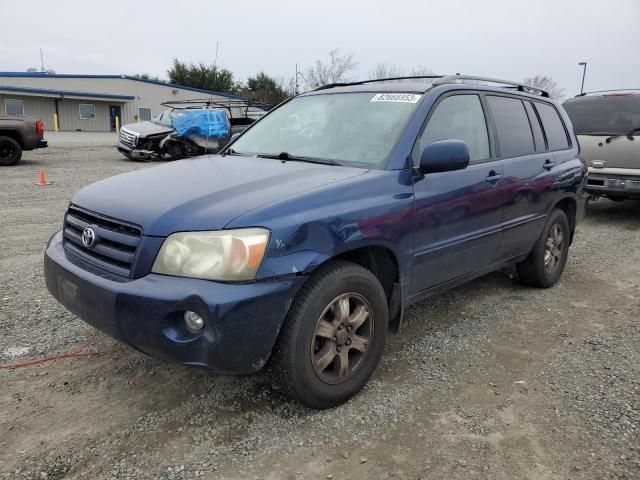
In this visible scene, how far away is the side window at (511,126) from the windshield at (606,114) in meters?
4.45

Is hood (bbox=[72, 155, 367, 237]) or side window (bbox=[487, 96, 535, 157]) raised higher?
side window (bbox=[487, 96, 535, 157])

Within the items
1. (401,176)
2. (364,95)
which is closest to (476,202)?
(401,176)

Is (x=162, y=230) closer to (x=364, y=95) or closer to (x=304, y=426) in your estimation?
(x=304, y=426)

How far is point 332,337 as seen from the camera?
2.68m

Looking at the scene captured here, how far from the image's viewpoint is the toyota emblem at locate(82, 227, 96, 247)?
8.68 feet

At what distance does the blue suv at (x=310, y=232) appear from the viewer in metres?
2.32

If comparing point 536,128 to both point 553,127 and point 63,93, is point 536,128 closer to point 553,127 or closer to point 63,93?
point 553,127

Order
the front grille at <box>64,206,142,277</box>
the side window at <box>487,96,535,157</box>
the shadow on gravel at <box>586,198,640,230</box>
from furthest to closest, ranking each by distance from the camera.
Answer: the shadow on gravel at <box>586,198,640,230</box>
the side window at <box>487,96,535,157</box>
the front grille at <box>64,206,142,277</box>

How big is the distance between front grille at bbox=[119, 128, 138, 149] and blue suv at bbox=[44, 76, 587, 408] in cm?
1292

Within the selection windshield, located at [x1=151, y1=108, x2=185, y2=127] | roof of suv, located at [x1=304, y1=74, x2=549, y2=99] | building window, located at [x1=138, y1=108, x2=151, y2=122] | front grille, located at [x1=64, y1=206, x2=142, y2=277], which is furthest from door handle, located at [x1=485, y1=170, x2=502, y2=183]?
building window, located at [x1=138, y1=108, x2=151, y2=122]

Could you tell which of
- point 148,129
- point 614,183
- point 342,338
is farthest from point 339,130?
point 148,129

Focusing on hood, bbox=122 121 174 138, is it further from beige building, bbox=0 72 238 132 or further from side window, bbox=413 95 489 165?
beige building, bbox=0 72 238 132

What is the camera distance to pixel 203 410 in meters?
2.75

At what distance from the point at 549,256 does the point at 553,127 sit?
1217 mm
